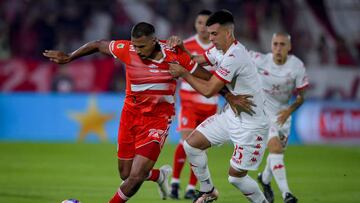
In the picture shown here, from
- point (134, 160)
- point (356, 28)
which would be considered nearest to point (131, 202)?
point (134, 160)

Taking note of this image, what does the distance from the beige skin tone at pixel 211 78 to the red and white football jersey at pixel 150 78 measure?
8.3 inches

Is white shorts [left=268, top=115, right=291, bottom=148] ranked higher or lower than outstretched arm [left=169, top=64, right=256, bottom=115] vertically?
lower

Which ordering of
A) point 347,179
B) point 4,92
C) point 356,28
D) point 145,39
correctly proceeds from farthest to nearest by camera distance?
1. point 356,28
2. point 4,92
3. point 347,179
4. point 145,39

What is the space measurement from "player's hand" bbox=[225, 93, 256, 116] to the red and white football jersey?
0.55 m

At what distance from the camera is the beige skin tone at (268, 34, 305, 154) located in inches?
417

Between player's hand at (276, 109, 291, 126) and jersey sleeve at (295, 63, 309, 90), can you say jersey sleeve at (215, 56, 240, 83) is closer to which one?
player's hand at (276, 109, 291, 126)

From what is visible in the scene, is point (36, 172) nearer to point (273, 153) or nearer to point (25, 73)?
point (273, 153)

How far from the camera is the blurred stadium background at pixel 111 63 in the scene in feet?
60.9

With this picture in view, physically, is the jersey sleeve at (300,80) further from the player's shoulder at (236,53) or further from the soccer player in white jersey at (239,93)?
the player's shoulder at (236,53)

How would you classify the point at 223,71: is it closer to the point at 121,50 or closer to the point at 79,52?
the point at 121,50

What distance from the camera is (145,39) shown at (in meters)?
8.75

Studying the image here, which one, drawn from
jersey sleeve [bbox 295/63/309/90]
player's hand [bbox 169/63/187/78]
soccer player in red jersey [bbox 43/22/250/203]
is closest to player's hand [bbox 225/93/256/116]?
soccer player in red jersey [bbox 43/22/250/203]

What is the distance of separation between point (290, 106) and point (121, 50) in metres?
2.84

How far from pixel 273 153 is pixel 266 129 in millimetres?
1583
